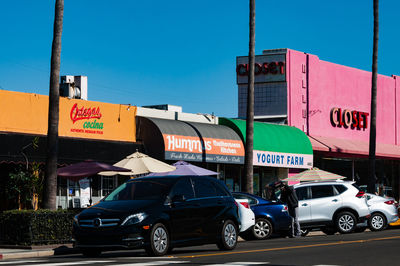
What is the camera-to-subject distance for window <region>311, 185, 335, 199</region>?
83.5 feet

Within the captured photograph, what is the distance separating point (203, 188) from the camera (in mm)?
17938

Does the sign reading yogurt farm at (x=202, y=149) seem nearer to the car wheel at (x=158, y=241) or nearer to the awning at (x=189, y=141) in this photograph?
the awning at (x=189, y=141)

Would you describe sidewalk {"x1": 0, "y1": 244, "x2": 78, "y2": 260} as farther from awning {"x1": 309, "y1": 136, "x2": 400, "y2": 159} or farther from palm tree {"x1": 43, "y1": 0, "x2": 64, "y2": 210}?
awning {"x1": 309, "y1": 136, "x2": 400, "y2": 159}

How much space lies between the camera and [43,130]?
27062 millimetres

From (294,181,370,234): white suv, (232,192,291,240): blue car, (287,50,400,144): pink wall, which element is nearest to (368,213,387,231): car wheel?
(294,181,370,234): white suv

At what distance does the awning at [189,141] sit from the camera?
30.7m

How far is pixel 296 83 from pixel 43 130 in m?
18.9

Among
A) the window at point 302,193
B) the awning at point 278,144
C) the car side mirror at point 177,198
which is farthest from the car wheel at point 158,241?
the awning at point 278,144

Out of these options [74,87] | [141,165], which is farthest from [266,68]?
[141,165]

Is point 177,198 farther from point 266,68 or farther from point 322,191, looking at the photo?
point 266,68

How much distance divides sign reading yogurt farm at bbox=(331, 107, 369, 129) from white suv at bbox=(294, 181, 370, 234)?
765 inches

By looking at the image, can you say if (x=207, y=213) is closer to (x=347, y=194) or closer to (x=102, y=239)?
(x=102, y=239)

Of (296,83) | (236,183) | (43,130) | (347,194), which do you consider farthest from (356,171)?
(43,130)

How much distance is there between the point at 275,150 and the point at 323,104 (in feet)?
25.0
